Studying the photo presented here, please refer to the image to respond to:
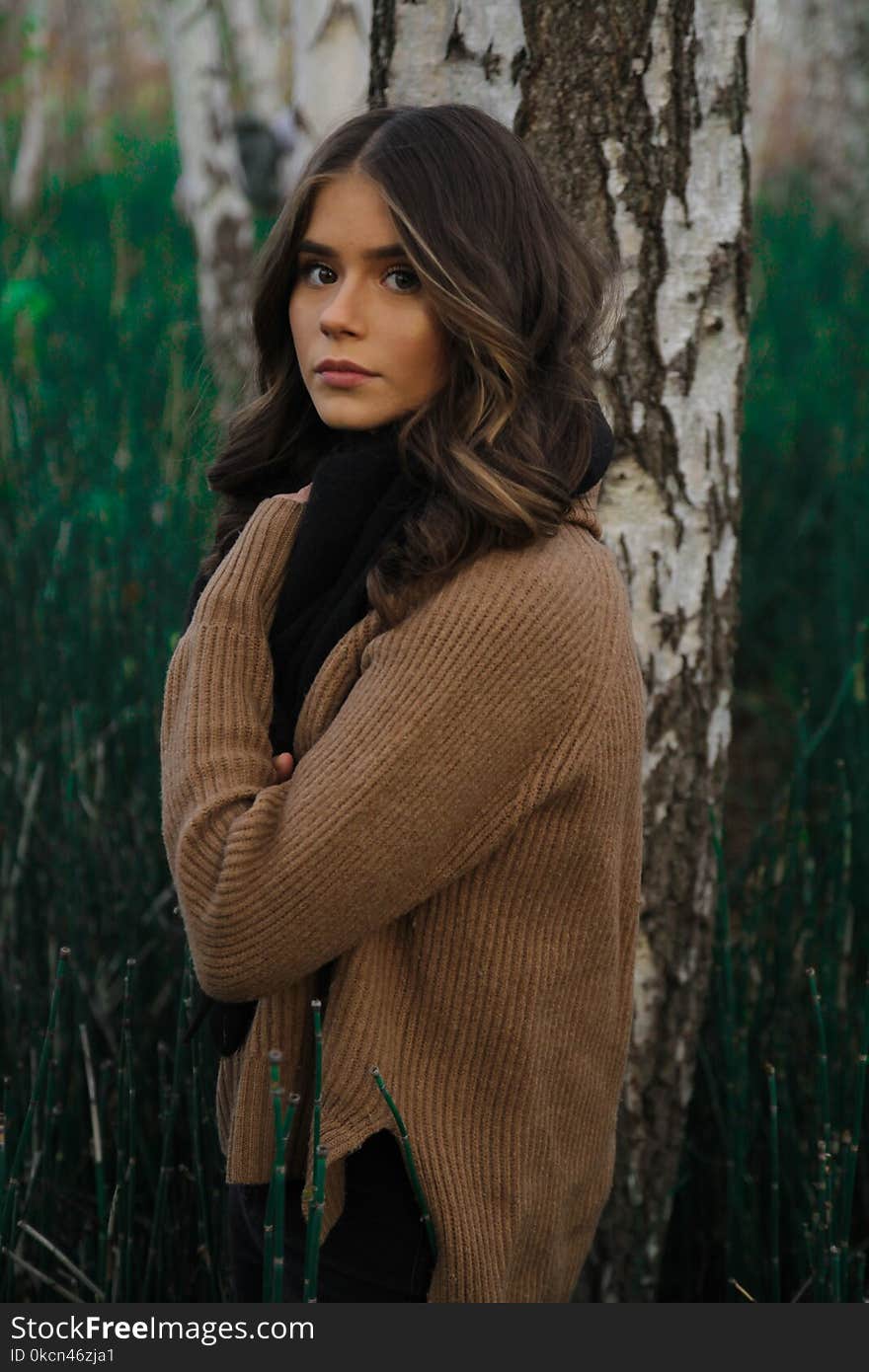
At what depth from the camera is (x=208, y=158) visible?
421 centimetres

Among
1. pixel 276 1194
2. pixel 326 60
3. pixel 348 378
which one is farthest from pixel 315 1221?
pixel 326 60

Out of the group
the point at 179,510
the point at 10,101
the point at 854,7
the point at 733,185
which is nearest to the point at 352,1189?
the point at 733,185

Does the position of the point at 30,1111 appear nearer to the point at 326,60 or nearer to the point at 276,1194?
the point at 276,1194

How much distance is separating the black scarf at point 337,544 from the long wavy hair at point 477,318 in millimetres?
15

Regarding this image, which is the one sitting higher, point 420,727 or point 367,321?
point 367,321

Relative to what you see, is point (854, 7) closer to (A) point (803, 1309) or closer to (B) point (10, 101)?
(A) point (803, 1309)

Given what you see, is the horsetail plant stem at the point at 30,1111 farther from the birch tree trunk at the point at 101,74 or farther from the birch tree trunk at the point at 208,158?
the birch tree trunk at the point at 101,74

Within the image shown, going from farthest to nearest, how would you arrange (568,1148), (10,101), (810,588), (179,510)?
(10,101) < (810,588) < (179,510) < (568,1148)

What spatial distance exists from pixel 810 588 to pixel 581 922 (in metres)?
2.23

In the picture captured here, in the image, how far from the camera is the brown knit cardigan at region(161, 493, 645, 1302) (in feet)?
2.74

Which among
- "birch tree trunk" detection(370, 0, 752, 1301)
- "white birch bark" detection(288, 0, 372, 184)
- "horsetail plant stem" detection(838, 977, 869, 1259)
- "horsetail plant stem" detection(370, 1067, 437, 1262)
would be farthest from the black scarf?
"white birch bark" detection(288, 0, 372, 184)

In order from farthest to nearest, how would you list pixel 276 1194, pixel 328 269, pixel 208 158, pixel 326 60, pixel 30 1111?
pixel 208 158 → pixel 326 60 → pixel 30 1111 → pixel 328 269 → pixel 276 1194

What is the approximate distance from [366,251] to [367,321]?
0.17 ft

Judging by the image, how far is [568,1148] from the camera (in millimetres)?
1025
